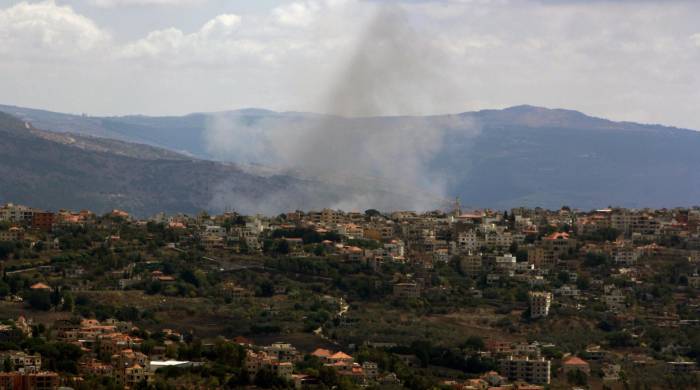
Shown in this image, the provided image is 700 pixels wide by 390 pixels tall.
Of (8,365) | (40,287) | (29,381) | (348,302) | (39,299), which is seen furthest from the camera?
(348,302)

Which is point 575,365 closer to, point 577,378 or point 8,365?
point 577,378

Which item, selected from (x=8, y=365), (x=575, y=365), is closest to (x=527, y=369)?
(x=575, y=365)

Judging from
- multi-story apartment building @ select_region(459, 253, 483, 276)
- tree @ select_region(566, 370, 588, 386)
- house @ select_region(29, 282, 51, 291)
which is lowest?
tree @ select_region(566, 370, 588, 386)

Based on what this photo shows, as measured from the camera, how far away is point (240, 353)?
7856cm

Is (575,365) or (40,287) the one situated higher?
Answer: (40,287)

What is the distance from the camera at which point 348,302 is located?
10006 centimetres

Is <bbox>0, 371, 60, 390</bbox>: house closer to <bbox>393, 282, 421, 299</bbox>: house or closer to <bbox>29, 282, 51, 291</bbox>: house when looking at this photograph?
<bbox>29, 282, 51, 291</bbox>: house

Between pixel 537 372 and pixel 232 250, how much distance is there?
32.8 m

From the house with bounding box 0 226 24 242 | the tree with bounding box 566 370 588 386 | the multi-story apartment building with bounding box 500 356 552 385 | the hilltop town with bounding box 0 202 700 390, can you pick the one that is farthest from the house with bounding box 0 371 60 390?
the house with bounding box 0 226 24 242

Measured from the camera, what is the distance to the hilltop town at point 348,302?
78.0 metres

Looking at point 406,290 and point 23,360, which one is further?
point 406,290

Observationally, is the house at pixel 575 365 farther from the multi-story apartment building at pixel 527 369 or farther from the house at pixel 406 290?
the house at pixel 406 290

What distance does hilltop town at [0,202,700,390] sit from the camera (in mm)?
78000

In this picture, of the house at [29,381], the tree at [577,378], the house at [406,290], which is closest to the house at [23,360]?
the house at [29,381]
